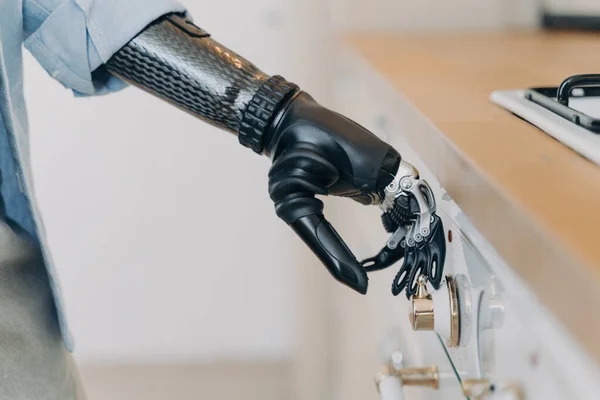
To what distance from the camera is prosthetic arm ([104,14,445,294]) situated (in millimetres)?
480

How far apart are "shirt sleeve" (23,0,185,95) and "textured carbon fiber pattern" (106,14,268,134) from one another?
0.04 feet

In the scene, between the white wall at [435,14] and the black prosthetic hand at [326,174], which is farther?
the white wall at [435,14]

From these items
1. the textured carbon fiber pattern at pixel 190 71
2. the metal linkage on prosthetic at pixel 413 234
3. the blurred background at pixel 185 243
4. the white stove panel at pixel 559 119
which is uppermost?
the textured carbon fiber pattern at pixel 190 71

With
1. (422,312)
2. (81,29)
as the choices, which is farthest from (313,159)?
(81,29)

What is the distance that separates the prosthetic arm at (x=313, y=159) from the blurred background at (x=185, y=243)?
757mm

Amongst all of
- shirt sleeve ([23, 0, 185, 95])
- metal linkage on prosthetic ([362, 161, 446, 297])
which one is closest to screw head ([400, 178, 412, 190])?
metal linkage on prosthetic ([362, 161, 446, 297])

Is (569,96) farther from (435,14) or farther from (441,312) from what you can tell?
(435,14)

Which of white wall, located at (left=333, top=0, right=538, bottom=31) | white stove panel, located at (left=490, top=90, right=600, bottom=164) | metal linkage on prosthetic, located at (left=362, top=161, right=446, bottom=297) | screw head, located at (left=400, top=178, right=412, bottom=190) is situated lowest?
metal linkage on prosthetic, located at (left=362, top=161, right=446, bottom=297)

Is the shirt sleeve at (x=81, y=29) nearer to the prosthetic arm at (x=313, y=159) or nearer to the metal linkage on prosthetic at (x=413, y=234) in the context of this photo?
the prosthetic arm at (x=313, y=159)

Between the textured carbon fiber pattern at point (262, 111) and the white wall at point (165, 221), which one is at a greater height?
the textured carbon fiber pattern at point (262, 111)

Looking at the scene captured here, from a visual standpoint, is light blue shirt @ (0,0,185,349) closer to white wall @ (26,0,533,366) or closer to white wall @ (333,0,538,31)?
white wall @ (333,0,538,31)

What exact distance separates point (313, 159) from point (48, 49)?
0.27 meters

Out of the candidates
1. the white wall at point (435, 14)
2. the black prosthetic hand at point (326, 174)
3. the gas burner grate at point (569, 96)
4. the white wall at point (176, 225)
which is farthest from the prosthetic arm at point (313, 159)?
the white wall at point (176, 225)

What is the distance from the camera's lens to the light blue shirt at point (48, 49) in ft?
1.92
